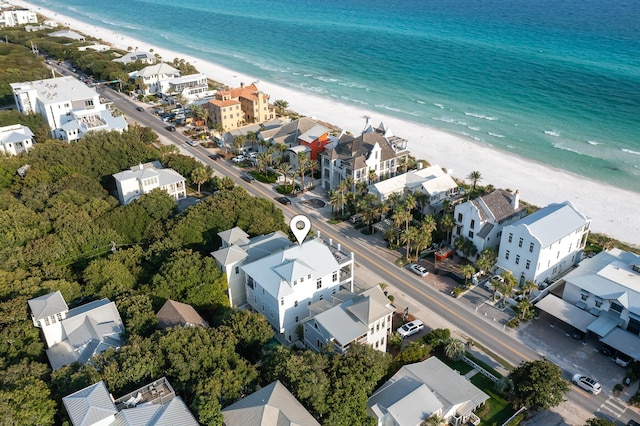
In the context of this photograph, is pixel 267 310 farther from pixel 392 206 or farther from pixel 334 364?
pixel 392 206

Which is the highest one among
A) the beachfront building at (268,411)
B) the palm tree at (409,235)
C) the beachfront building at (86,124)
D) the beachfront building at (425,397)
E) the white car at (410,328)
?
the beachfront building at (86,124)

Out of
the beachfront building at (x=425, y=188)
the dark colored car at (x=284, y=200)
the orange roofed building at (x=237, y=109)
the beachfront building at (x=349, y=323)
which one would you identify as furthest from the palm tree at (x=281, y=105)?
the beachfront building at (x=349, y=323)

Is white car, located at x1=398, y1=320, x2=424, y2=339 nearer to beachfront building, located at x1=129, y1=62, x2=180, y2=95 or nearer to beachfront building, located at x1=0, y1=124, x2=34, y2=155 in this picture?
beachfront building, located at x1=0, y1=124, x2=34, y2=155

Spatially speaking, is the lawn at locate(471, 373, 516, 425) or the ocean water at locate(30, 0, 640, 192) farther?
A: the ocean water at locate(30, 0, 640, 192)

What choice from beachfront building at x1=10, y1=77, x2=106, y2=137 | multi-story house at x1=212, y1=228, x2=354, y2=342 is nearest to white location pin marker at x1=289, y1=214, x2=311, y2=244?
multi-story house at x1=212, y1=228, x2=354, y2=342

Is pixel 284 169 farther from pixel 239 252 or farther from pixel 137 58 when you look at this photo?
pixel 137 58

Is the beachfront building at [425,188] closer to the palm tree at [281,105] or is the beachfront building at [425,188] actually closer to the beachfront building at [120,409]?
the beachfront building at [120,409]

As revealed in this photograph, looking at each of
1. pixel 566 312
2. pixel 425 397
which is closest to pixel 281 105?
pixel 566 312
